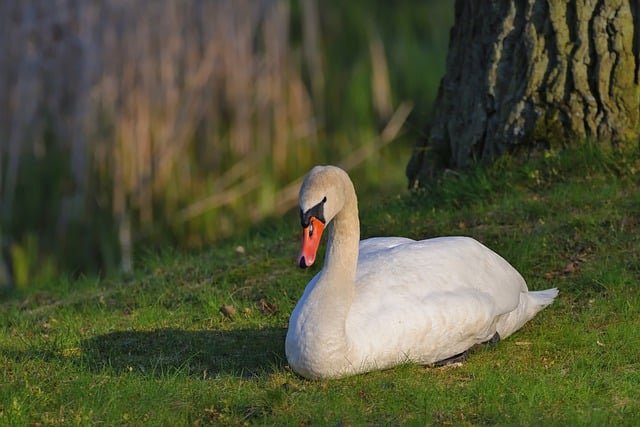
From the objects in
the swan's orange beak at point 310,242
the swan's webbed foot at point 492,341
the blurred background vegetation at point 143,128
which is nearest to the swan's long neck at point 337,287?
the swan's orange beak at point 310,242

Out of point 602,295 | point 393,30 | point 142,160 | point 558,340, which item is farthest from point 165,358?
point 393,30

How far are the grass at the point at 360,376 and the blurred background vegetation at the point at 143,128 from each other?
171cm

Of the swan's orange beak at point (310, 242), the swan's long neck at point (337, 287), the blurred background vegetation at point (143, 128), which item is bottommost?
the blurred background vegetation at point (143, 128)

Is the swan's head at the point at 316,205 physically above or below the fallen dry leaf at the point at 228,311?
above

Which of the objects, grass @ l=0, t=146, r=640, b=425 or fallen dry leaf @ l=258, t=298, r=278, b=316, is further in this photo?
fallen dry leaf @ l=258, t=298, r=278, b=316

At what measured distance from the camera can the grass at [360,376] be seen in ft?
16.4

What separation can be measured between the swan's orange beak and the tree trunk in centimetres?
355

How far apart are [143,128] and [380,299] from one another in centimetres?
590

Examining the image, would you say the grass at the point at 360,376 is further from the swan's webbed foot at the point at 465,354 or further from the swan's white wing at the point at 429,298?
the swan's white wing at the point at 429,298

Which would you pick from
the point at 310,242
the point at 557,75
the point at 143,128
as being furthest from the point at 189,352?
the point at 143,128

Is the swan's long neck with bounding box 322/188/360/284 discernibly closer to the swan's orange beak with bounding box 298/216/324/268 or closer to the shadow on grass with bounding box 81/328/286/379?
the swan's orange beak with bounding box 298/216/324/268

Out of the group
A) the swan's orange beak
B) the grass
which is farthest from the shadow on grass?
the swan's orange beak

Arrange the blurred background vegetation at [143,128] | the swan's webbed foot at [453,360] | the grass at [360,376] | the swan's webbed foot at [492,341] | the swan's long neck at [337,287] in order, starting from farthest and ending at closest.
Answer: the blurred background vegetation at [143,128] < the swan's webbed foot at [492,341] < the swan's webbed foot at [453,360] < the swan's long neck at [337,287] < the grass at [360,376]

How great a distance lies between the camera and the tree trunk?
26.9 ft
